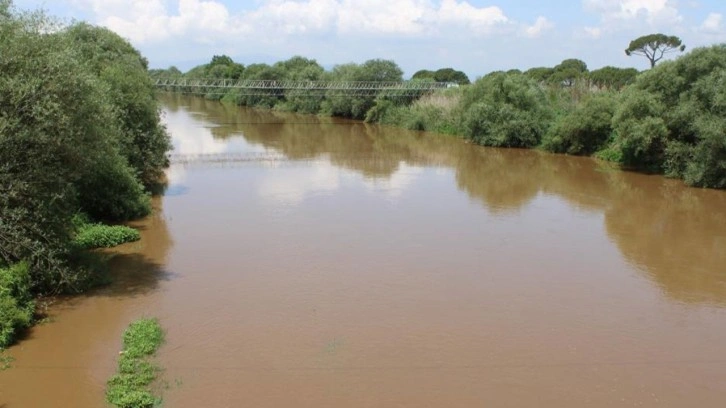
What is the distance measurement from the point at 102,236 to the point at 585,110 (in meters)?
32.3

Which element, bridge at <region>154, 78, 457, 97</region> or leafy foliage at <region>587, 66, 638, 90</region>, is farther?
bridge at <region>154, 78, 457, 97</region>

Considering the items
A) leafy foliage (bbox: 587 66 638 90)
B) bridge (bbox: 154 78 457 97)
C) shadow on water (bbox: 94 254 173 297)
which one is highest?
leafy foliage (bbox: 587 66 638 90)

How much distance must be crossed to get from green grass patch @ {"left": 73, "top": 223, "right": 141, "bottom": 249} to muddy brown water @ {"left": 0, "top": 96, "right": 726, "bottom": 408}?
0.48 meters

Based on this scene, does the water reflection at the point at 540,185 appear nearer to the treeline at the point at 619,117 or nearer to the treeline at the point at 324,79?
Result: the treeline at the point at 619,117

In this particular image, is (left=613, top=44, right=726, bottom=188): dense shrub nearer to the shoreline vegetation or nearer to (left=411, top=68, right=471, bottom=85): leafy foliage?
the shoreline vegetation

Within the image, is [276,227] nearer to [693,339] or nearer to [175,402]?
[175,402]

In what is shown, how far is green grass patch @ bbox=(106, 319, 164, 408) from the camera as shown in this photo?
10.5 m

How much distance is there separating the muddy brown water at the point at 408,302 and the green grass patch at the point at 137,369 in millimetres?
272

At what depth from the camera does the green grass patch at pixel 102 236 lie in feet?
61.7

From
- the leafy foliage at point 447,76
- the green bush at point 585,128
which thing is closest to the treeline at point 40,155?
the green bush at point 585,128

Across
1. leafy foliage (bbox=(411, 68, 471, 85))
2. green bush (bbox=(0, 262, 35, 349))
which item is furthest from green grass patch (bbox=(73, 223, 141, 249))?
leafy foliage (bbox=(411, 68, 471, 85))

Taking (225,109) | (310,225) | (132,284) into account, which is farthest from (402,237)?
(225,109)

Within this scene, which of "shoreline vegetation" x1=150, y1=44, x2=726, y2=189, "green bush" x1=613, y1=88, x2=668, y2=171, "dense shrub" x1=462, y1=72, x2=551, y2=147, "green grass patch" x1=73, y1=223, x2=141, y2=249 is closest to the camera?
"green grass patch" x1=73, y1=223, x2=141, y2=249

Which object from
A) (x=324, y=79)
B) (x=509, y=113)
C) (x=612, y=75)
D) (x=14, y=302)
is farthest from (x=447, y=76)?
(x=14, y=302)
